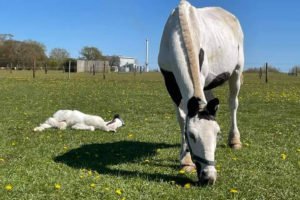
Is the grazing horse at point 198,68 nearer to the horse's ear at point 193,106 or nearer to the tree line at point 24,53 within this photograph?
the horse's ear at point 193,106

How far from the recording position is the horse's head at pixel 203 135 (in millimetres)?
4758

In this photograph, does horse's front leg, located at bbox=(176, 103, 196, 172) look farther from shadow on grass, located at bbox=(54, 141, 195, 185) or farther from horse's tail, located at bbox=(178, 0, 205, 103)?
horse's tail, located at bbox=(178, 0, 205, 103)

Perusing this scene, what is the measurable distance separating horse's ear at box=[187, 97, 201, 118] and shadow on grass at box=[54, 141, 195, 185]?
102 cm

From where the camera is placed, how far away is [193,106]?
4898mm

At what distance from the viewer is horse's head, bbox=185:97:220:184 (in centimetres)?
476

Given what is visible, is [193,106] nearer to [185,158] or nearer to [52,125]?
[185,158]

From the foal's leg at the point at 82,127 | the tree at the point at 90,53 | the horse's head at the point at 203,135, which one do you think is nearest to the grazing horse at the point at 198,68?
the horse's head at the point at 203,135

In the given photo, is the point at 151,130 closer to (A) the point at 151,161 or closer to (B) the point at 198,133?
(A) the point at 151,161

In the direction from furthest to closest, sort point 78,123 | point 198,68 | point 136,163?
point 78,123, point 136,163, point 198,68

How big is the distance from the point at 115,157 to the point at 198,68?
2.40 meters

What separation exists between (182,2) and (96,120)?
4.26m

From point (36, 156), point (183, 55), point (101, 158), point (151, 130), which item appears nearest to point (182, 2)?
point (183, 55)

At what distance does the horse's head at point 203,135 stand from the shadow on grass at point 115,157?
0.62 metres

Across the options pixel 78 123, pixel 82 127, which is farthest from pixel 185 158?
pixel 78 123
